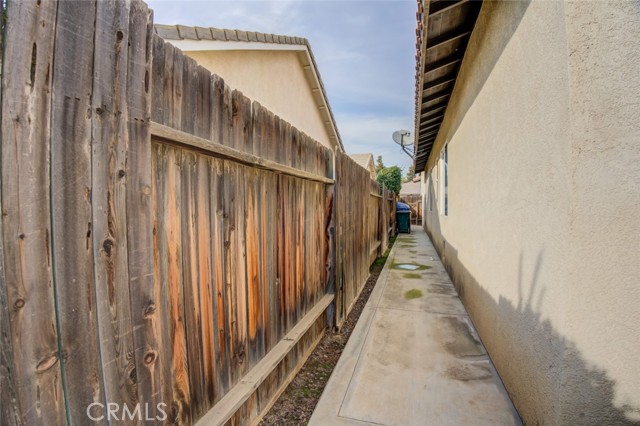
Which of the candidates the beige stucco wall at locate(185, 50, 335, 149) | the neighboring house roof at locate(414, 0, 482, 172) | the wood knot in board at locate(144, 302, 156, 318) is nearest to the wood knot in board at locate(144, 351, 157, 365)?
the wood knot in board at locate(144, 302, 156, 318)

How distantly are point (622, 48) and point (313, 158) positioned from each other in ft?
7.71

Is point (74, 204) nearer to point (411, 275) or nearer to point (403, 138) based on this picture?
point (411, 275)

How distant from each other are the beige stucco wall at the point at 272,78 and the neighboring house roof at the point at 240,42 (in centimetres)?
21

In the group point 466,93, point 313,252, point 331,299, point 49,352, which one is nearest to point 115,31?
point 49,352

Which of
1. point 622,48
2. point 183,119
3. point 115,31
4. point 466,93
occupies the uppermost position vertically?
point 466,93

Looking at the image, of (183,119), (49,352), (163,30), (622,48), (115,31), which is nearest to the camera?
(49,352)

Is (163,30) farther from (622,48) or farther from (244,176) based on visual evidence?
(622,48)

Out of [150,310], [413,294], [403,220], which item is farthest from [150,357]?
[403,220]

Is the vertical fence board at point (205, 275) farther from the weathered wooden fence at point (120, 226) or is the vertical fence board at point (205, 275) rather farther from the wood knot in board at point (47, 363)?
the wood knot in board at point (47, 363)

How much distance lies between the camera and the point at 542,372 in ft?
6.68

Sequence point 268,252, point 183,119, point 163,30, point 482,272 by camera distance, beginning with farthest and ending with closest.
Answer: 1. point 163,30
2. point 482,272
3. point 268,252
4. point 183,119

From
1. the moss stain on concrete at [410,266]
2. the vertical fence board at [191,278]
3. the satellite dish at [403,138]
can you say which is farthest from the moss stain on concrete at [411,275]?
the satellite dish at [403,138]

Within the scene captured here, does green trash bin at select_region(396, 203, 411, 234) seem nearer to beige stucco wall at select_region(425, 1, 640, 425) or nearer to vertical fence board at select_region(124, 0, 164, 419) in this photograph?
beige stucco wall at select_region(425, 1, 640, 425)

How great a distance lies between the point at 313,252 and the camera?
3.42 m
